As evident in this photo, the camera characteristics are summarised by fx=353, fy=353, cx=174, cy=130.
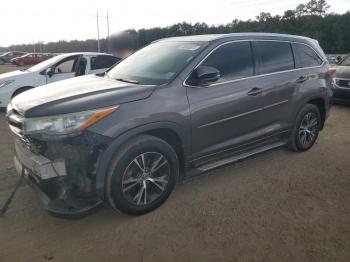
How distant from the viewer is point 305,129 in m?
5.62

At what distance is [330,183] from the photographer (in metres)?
4.60

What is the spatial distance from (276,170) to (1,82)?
22.9 feet

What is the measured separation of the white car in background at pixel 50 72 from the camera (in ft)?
28.3

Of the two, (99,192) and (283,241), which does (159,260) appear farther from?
(283,241)

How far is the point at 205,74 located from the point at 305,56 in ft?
7.83

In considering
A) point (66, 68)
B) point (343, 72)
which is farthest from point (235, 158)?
point (343, 72)

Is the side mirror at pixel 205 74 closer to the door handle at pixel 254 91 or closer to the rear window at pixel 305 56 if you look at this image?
the door handle at pixel 254 91

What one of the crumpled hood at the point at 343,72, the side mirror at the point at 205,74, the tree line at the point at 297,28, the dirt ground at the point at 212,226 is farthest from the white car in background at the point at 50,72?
the tree line at the point at 297,28

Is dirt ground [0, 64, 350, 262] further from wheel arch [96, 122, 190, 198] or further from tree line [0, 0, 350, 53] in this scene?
tree line [0, 0, 350, 53]

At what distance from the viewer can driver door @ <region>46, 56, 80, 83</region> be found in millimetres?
9008

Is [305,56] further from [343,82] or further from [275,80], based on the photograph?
[343,82]

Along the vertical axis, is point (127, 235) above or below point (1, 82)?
below

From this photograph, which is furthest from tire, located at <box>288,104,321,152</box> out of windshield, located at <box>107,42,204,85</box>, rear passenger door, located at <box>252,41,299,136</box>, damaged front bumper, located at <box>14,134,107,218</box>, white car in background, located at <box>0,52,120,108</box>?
white car in background, located at <box>0,52,120,108</box>

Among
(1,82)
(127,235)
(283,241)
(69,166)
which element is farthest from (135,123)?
(1,82)
